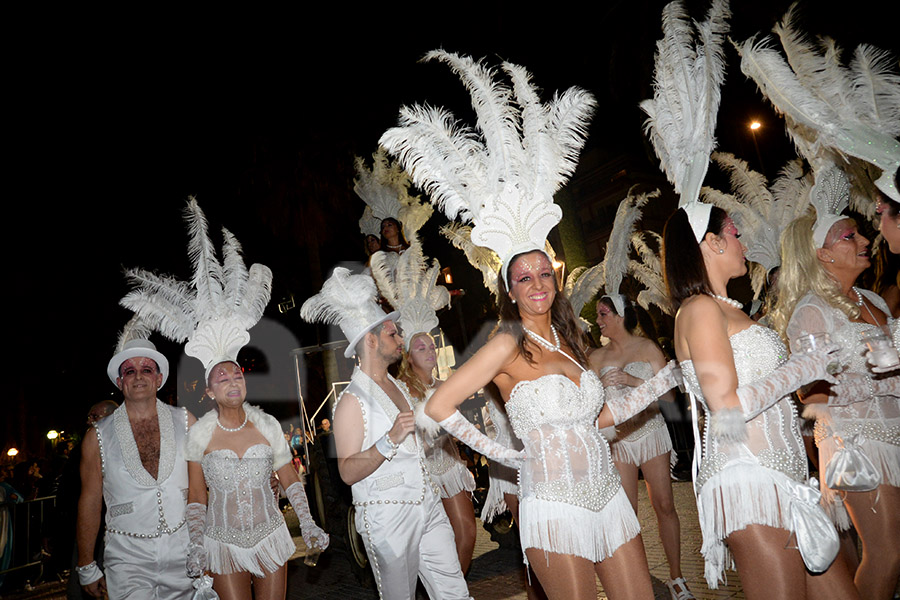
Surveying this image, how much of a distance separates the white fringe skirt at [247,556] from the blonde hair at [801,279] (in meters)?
3.49

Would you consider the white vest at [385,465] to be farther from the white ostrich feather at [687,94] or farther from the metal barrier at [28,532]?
the metal barrier at [28,532]

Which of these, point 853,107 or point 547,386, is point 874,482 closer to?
point 547,386

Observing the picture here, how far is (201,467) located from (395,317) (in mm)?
1689

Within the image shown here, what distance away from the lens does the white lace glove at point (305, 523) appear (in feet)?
13.5

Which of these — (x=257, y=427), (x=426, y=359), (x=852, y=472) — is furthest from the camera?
(x=426, y=359)

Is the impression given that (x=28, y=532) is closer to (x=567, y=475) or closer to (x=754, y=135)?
(x=567, y=475)

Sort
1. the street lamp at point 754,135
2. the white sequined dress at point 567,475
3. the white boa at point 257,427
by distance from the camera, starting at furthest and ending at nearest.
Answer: the street lamp at point 754,135 → the white boa at point 257,427 → the white sequined dress at point 567,475

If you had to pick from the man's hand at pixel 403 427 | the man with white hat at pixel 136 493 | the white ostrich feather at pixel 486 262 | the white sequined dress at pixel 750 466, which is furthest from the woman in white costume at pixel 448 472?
the white sequined dress at pixel 750 466

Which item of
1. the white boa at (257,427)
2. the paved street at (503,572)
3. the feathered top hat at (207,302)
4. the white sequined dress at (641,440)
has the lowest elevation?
the paved street at (503,572)

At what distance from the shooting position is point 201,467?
4.24 meters

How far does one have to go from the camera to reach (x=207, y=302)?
4.68 metres

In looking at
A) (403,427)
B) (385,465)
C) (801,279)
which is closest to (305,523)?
(385,465)

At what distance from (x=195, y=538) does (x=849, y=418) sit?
161 inches

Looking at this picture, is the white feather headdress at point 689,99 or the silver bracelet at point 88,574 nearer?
the white feather headdress at point 689,99
